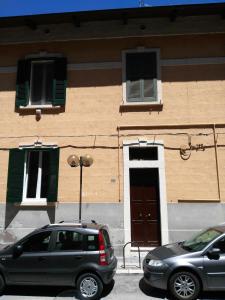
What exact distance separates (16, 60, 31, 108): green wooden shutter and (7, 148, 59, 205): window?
192 cm

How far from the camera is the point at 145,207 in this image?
40.3 feet

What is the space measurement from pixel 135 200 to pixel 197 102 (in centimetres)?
418

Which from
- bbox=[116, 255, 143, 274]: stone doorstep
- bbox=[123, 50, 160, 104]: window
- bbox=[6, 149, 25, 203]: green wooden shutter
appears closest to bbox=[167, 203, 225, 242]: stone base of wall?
bbox=[116, 255, 143, 274]: stone doorstep

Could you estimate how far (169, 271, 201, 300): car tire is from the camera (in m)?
7.71

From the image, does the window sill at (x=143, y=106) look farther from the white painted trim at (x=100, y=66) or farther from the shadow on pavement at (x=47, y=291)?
the shadow on pavement at (x=47, y=291)

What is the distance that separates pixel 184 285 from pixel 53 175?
623 centimetres

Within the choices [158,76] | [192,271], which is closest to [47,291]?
[192,271]

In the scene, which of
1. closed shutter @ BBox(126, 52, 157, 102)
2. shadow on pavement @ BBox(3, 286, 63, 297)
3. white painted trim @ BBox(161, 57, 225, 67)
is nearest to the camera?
shadow on pavement @ BBox(3, 286, 63, 297)

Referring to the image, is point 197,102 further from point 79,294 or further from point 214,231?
point 79,294

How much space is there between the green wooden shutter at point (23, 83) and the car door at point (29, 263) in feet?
21.2

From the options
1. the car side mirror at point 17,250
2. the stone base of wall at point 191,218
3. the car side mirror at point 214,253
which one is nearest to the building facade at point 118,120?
the stone base of wall at point 191,218

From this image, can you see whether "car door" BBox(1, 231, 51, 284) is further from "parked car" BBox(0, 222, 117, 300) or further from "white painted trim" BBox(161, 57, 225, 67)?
"white painted trim" BBox(161, 57, 225, 67)

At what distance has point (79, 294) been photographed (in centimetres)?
776

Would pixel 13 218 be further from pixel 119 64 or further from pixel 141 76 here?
pixel 141 76
